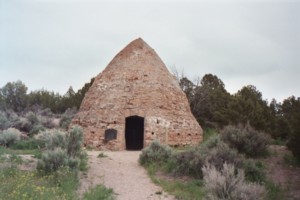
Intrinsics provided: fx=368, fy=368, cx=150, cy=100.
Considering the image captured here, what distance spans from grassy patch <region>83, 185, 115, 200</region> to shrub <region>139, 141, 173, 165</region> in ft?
11.2

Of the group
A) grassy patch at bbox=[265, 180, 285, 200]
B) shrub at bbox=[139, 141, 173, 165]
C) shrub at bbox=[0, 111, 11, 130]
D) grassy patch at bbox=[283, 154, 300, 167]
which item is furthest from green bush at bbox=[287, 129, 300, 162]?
shrub at bbox=[0, 111, 11, 130]

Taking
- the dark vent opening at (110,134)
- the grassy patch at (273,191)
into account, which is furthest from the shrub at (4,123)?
the grassy patch at (273,191)

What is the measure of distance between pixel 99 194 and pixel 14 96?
26.6m

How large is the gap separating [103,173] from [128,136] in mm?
9306

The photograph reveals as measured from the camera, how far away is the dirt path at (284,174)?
899 cm

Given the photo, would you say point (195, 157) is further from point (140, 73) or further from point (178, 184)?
point (140, 73)

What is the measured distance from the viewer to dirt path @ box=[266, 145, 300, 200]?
8992 mm

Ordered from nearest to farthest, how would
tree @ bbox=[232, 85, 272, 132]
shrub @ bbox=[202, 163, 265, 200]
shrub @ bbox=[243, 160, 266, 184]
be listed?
1. shrub @ bbox=[202, 163, 265, 200]
2. shrub @ bbox=[243, 160, 266, 184]
3. tree @ bbox=[232, 85, 272, 132]

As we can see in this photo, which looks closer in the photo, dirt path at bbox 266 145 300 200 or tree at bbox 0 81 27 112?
dirt path at bbox 266 145 300 200

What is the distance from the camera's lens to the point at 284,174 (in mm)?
10047

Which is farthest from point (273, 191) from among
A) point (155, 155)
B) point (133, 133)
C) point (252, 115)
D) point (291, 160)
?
point (133, 133)

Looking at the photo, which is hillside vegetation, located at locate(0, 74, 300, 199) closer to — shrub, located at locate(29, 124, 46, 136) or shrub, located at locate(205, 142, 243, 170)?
shrub, located at locate(205, 142, 243, 170)

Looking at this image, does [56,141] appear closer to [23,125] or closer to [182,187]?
[182,187]

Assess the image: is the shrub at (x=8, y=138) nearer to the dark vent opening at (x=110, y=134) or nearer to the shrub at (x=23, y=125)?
the dark vent opening at (x=110, y=134)
